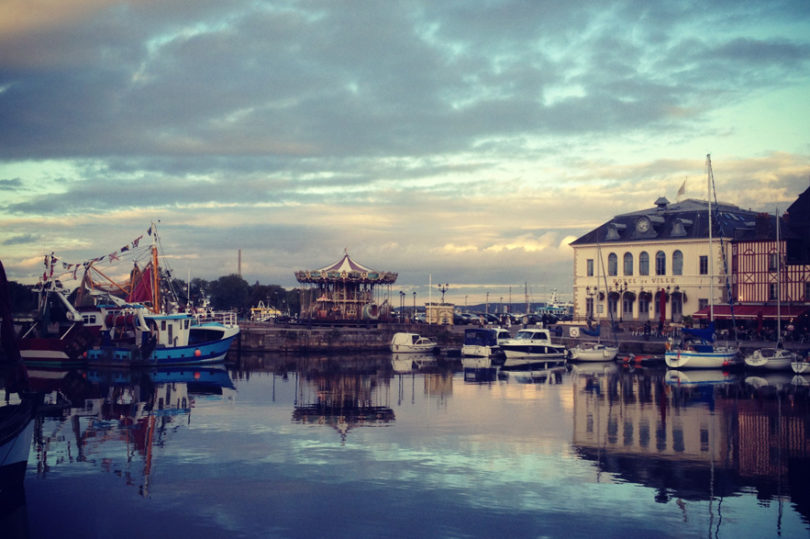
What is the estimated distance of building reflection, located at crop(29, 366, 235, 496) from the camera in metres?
21.4

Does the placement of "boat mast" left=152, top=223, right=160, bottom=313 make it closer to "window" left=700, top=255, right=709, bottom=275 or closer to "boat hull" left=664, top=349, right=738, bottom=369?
"boat hull" left=664, top=349, right=738, bottom=369

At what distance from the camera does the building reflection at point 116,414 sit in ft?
70.2

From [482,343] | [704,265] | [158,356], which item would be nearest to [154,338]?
[158,356]

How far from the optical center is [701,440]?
80.2 ft

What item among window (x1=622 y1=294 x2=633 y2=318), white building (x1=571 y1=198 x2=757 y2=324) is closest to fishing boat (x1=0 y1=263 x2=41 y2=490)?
white building (x1=571 y1=198 x2=757 y2=324)

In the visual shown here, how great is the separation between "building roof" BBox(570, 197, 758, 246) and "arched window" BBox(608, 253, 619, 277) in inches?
57.9

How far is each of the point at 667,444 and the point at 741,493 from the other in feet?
18.8

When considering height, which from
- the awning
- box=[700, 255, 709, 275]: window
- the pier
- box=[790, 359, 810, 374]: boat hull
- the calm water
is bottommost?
the calm water

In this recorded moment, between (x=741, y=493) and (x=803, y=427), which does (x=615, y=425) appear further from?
(x=741, y=493)

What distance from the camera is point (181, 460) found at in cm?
2122

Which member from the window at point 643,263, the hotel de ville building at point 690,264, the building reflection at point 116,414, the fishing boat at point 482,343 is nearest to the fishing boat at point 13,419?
the building reflection at point 116,414

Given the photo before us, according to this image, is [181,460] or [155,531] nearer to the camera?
[155,531]

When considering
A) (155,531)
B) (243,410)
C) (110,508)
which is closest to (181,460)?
(110,508)

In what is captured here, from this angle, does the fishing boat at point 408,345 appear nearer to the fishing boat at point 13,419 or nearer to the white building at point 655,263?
the white building at point 655,263
